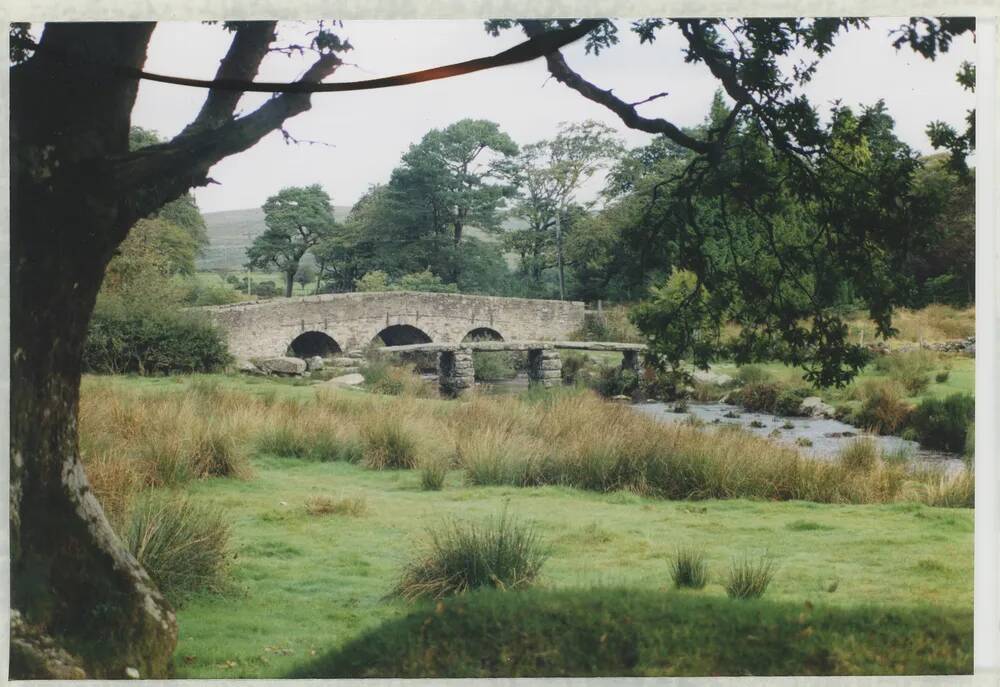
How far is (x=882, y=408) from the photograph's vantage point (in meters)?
4.23

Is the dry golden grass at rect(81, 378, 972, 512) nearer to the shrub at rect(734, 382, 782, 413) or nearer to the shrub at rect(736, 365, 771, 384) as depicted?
the shrub at rect(734, 382, 782, 413)

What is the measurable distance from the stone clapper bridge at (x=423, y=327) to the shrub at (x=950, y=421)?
53.6 inches

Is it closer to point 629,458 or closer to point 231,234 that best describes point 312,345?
point 231,234

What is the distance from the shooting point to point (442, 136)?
13.2 ft

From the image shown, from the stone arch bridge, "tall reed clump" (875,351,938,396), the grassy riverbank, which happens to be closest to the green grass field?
the grassy riverbank

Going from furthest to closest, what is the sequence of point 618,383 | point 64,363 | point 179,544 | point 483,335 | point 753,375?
1. point 483,335
2. point 618,383
3. point 753,375
4. point 179,544
5. point 64,363

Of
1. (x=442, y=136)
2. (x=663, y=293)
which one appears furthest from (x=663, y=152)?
(x=442, y=136)

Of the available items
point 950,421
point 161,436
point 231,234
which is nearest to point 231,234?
point 231,234

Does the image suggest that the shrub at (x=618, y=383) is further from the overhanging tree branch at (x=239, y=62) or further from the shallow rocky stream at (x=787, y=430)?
the overhanging tree branch at (x=239, y=62)

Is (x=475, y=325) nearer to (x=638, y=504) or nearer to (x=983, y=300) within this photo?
(x=638, y=504)

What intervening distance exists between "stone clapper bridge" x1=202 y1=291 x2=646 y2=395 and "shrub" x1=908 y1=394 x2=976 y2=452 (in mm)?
1361

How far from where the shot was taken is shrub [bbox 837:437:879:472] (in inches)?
164

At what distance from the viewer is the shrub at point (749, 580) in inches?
153

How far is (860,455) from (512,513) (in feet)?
5.45
